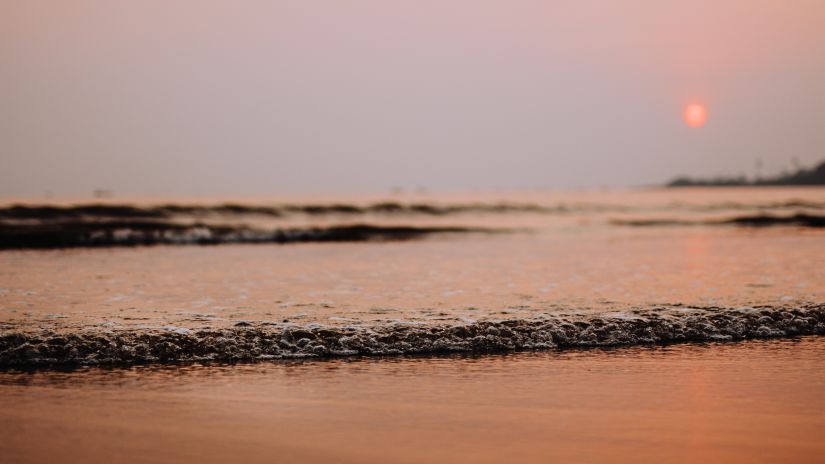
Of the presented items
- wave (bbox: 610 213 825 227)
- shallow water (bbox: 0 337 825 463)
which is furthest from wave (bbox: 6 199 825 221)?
shallow water (bbox: 0 337 825 463)

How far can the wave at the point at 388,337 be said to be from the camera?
873 cm

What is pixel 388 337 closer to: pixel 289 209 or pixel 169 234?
pixel 169 234

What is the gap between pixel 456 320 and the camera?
10.4 m

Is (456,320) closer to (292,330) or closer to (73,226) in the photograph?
(292,330)

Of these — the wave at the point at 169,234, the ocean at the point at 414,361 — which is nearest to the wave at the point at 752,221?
the wave at the point at 169,234

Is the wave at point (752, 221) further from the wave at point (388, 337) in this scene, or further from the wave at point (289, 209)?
the wave at point (388, 337)

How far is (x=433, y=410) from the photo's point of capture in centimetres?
672

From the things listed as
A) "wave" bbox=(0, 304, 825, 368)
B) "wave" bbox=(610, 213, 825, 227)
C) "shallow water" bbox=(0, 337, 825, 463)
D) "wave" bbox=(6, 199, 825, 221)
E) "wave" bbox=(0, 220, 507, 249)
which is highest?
"wave" bbox=(6, 199, 825, 221)

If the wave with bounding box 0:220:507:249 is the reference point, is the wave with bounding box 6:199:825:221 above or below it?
above

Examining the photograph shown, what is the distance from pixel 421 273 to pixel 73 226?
20823mm

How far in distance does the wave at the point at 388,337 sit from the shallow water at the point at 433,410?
1.30 ft

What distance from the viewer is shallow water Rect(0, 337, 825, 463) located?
568cm

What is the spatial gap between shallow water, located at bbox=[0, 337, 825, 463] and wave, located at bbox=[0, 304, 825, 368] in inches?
15.6

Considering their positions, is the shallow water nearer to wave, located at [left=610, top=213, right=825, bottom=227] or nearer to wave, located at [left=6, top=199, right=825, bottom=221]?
wave, located at [left=6, top=199, right=825, bottom=221]
